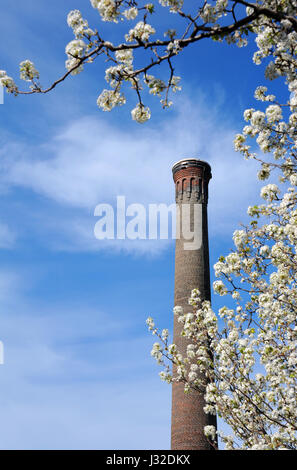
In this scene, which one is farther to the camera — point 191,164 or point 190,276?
point 191,164

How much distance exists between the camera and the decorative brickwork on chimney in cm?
1691

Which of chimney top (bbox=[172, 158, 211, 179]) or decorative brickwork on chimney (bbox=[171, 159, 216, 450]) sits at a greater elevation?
chimney top (bbox=[172, 158, 211, 179])

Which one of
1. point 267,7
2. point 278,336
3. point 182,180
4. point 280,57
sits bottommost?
point 278,336

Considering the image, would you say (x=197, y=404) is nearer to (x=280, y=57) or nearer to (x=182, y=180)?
(x=182, y=180)

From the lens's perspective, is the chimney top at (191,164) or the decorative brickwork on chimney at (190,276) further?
the chimney top at (191,164)

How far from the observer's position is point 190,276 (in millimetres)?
19641

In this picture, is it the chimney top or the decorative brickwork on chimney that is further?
Result: the chimney top

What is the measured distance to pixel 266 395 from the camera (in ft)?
24.2

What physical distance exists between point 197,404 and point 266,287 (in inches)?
427

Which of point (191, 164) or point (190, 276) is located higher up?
point (191, 164)

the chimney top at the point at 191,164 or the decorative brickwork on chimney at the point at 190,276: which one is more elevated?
the chimney top at the point at 191,164

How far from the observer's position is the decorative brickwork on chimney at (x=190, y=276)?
16.9 meters
